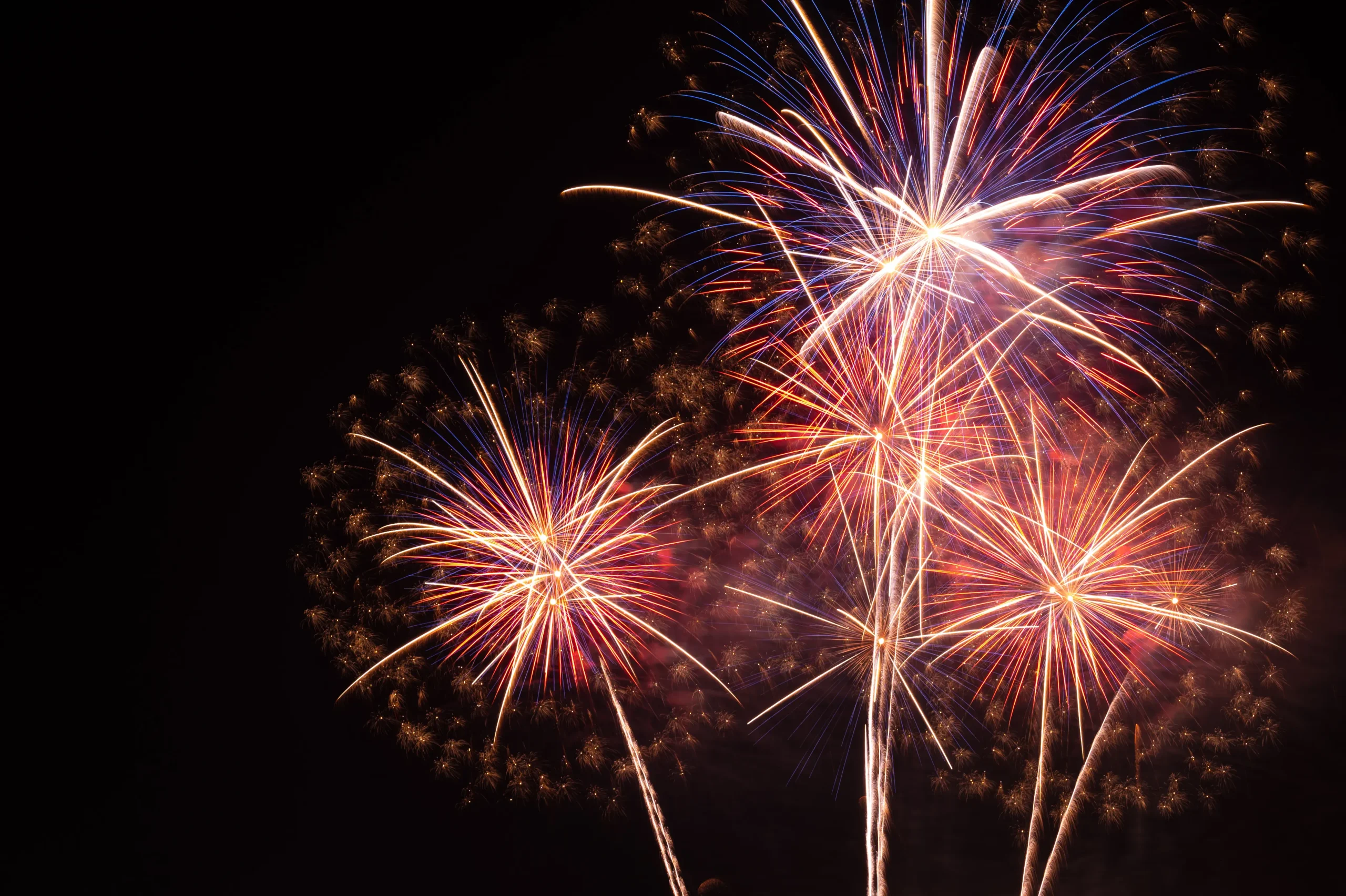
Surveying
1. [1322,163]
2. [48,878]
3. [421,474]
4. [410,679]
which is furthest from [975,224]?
[48,878]

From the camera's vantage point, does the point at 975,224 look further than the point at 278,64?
No

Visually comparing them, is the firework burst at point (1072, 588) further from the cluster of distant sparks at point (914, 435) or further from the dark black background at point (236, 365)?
the dark black background at point (236, 365)

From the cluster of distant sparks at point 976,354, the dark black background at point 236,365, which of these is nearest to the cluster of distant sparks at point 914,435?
the cluster of distant sparks at point 976,354

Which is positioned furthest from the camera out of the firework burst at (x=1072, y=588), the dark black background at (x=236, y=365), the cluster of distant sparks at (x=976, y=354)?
the dark black background at (x=236, y=365)

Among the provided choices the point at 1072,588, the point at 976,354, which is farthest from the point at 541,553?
the point at 1072,588

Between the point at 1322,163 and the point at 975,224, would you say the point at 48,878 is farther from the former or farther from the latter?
the point at 1322,163

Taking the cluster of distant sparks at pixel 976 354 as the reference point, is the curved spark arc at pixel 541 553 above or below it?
below
